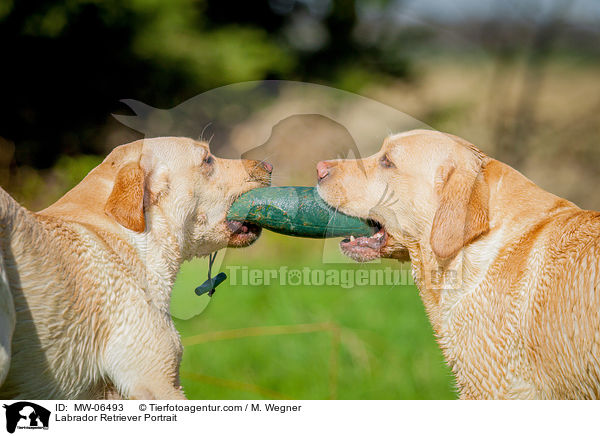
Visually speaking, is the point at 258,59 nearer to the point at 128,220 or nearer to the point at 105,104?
the point at 105,104

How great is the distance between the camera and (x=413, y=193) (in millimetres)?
2922

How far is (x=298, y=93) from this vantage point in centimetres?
507

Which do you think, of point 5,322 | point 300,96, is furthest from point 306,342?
point 5,322

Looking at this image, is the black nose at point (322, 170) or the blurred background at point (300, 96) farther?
the blurred background at point (300, 96)

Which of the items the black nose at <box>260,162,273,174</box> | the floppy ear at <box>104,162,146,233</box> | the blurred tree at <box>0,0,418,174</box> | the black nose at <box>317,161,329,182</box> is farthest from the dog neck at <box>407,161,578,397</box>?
the blurred tree at <box>0,0,418,174</box>

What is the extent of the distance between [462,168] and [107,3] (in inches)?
190

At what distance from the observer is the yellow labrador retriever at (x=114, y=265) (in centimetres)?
232

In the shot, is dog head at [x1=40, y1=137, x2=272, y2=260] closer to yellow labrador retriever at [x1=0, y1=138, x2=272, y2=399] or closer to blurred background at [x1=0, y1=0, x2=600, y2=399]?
yellow labrador retriever at [x1=0, y1=138, x2=272, y2=399]

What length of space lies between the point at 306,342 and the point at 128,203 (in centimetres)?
290

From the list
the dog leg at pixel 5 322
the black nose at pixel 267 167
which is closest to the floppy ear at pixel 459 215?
the black nose at pixel 267 167
